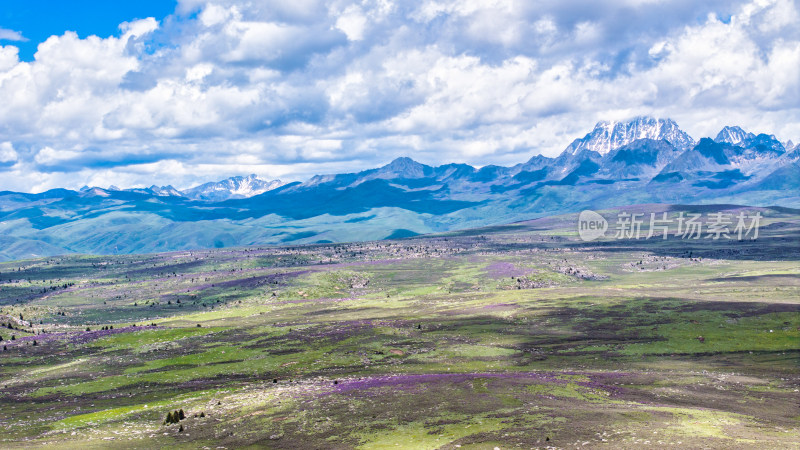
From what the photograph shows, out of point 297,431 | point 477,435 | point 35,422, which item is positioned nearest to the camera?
point 477,435

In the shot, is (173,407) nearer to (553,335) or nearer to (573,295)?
(553,335)

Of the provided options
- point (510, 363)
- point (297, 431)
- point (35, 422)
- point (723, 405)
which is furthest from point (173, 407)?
point (723, 405)

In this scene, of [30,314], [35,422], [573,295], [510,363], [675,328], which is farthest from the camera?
[30,314]

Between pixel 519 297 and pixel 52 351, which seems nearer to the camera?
pixel 52 351

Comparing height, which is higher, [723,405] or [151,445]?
[151,445]

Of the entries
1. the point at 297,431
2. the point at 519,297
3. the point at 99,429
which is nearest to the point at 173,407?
the point at 99,429

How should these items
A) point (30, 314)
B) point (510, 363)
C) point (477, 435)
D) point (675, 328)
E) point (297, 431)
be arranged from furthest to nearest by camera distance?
point (30, 314) < point (675, 328) < point (510, 363) < point (297, 431) < point (477, 435)

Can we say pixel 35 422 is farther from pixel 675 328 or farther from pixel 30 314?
pixel 30 314

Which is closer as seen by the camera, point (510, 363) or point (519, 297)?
point (510, 363)

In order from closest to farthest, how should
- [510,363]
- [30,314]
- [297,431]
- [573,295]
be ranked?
[297,431], [510,363], [573,295], [30,314]
